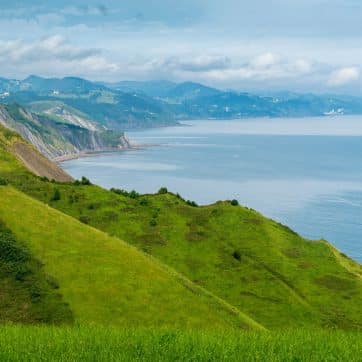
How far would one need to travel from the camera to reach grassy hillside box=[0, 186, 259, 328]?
5066 cm

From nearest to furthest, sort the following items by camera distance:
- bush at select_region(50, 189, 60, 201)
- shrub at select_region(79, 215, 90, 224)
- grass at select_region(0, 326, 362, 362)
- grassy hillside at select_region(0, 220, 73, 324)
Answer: grass at select_region(0, 326, 362, 362) < grassy hillside at select_region(0, 220, 73, 324) < shrub at select_region(79, 215, 90, 224) < bush at select_region(50, 189, 60, 201)

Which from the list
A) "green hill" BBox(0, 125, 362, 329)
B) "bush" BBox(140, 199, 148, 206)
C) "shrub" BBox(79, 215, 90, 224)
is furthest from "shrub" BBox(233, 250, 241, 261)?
"shrub" BBox(79, 215, 90, 224)

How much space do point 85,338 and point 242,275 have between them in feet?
233

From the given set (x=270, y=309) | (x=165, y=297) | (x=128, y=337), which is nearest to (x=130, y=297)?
(x=165, y=297)

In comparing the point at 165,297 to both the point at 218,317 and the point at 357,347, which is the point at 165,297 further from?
the point at 357,347

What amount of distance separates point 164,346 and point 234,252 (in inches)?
2962

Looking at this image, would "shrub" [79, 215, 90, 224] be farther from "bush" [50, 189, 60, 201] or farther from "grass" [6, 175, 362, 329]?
"bush" [50, 189, 60, 201]

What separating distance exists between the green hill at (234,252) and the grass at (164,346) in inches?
2288

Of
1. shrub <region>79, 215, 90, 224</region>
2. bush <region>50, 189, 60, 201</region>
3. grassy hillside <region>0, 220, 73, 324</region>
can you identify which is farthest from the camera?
bush <region>50, 189, 60, 201</region>

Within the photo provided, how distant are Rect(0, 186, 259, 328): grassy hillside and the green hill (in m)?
28.3

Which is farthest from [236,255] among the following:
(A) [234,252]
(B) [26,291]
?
(B) [26,291]

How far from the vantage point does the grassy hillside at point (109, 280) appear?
166 ft

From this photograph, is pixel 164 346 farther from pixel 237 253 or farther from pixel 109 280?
pixel 237 253

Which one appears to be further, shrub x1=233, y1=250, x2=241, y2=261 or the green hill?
shrub x1=233, y1=250, x2=241, y2=261
